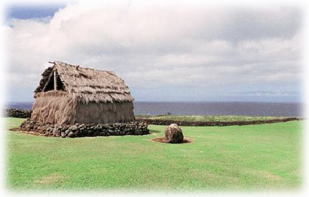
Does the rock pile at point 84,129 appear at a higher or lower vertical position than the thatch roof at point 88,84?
lower

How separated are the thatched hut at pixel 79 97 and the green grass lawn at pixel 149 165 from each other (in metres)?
5.06

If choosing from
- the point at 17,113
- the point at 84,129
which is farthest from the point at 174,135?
the point at 17,113

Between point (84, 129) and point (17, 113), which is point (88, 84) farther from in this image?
point (17, 113)

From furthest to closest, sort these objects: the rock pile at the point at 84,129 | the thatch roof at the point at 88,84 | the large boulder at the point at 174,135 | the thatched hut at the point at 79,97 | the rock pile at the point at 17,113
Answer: the rock pile at the point at 17,113, the thatch roof at the point at 88,84, the thatched hut at the point at 79,97, the rock pile at the point at 84,129, the large boulder at the point at 174,135

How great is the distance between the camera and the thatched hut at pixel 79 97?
84.0 ft

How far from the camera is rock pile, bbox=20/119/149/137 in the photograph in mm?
23609

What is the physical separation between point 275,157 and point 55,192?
10668 mm

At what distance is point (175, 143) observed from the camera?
68.9 ft

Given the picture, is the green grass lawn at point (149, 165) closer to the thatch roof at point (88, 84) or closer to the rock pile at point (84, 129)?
the rock pile at point (84, 129)

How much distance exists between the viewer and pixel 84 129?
78.8 feet

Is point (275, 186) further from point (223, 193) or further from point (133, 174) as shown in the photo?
point (133, 174)

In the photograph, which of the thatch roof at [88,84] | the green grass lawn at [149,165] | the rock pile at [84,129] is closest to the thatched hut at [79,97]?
the thatch roof at [88,84]

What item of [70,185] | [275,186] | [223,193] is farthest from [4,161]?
[275,186]

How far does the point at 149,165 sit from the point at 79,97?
42.1ft
